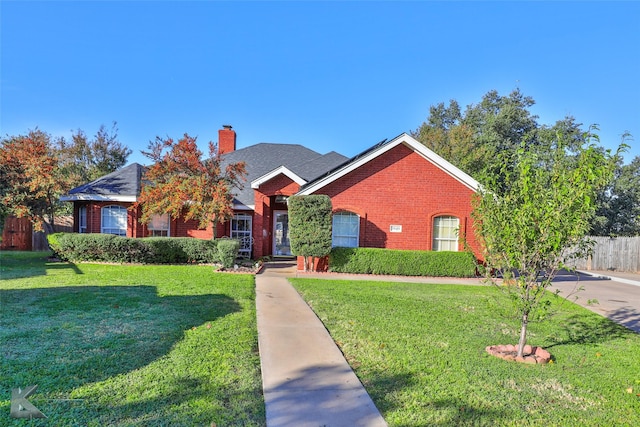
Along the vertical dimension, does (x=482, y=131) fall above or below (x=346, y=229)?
above

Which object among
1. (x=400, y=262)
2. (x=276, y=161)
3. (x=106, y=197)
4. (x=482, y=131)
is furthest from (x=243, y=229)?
(x=482, y=131)

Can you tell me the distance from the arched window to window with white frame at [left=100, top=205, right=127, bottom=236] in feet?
33.4

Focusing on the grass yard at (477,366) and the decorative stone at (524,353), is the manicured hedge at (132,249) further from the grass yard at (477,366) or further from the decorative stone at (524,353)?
the decorative stone at (524,353)

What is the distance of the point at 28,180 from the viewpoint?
1678cm

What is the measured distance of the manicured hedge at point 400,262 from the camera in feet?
45.7

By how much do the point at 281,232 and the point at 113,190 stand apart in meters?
8.05

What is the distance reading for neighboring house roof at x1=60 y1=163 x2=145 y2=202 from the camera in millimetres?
17094

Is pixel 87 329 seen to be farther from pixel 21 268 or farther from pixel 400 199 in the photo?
pixel 400 199

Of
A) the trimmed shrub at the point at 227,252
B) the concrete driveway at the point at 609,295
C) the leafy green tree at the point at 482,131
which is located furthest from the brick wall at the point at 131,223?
the leafy green tree at the point at 482,131

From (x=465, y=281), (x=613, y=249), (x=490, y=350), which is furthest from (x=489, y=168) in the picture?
(x=613, y=249)

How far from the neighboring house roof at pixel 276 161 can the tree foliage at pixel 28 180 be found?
301 inches

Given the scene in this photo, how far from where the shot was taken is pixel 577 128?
3102cm

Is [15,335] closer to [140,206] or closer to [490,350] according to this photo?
[490,350]

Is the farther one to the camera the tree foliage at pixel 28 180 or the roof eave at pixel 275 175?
the roof eave at pixel 275 175
